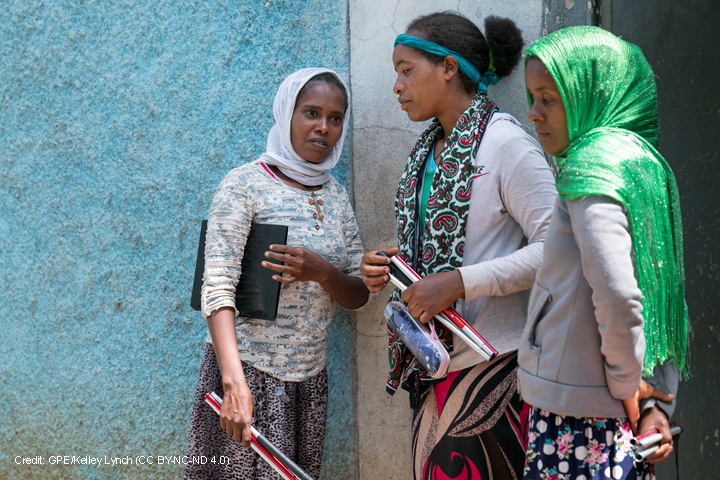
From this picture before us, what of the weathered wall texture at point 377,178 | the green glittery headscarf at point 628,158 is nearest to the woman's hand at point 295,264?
the weathered wall texture at point 377,178

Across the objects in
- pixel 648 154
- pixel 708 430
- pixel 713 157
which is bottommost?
pixel 708 430

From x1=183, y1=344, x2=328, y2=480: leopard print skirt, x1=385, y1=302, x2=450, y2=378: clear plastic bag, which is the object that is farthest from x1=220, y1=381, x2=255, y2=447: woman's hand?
x1=385, y1=302, x2=450, y2=378: clear plastic bag

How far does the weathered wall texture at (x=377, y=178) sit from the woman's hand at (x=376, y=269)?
74cm

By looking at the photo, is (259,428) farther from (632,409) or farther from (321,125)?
(632,409)

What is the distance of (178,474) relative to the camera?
2900 mm

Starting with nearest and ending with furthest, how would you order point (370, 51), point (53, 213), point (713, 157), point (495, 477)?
point (495, 477) < point (713, 157) < point (370, 51) < point (53, 213)

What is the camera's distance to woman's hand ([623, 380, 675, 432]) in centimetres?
141

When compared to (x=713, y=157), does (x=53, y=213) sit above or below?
below

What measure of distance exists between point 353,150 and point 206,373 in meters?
1.21

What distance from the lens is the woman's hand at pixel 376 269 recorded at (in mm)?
1964

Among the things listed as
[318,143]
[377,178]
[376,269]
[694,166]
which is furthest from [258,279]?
[694,166]

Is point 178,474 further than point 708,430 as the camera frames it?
Yes

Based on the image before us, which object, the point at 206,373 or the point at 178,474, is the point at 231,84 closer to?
the point at 206,373

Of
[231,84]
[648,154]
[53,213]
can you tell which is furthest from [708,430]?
[53,213]
